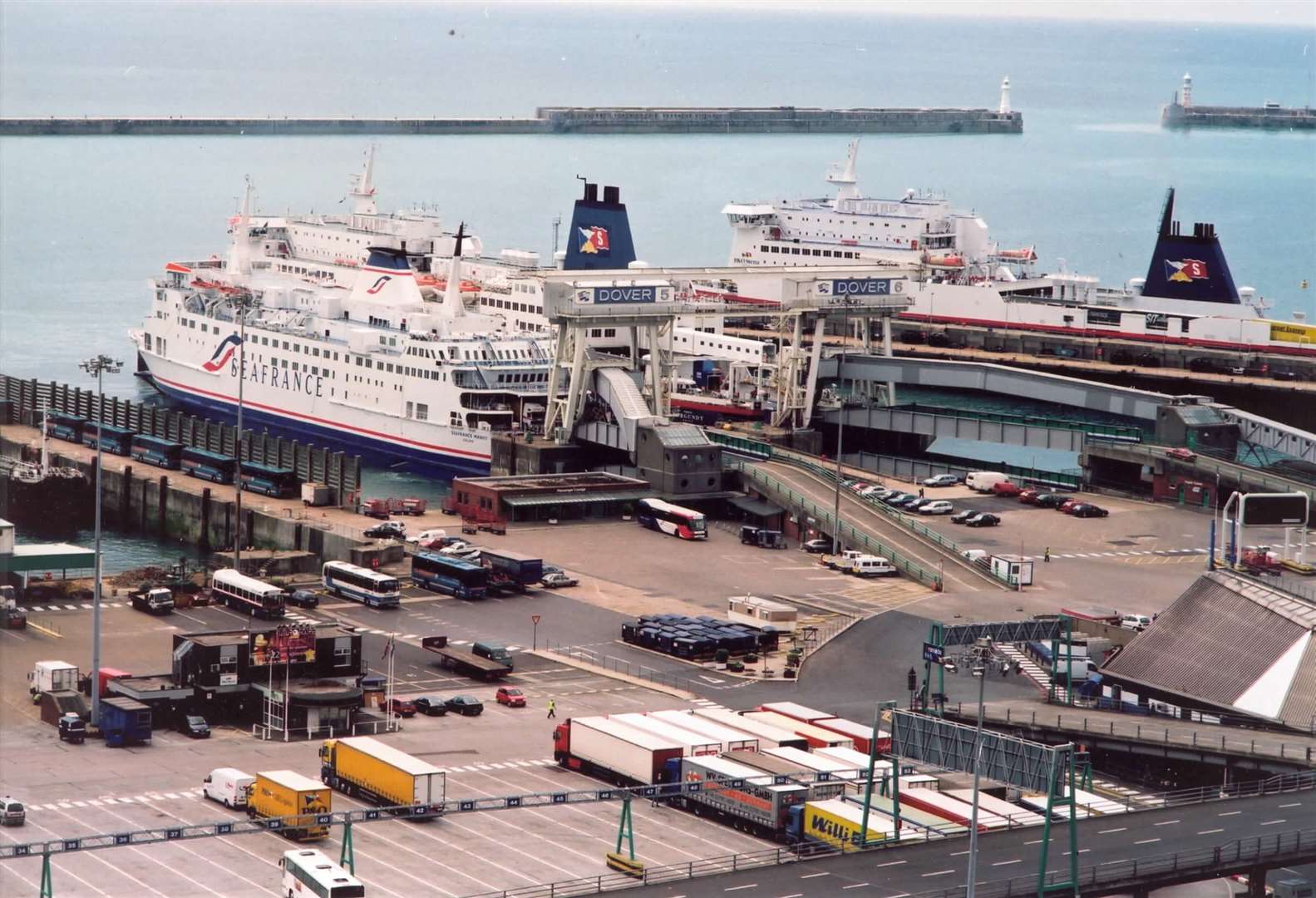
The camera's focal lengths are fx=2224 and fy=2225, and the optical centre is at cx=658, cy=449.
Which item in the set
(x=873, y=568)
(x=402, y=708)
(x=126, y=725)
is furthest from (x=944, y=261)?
(x=126, y=725)

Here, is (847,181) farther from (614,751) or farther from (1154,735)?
(614,751)

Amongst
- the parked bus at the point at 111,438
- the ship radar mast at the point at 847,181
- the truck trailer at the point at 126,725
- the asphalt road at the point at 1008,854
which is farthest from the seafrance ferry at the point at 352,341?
the asphalt road at the point at 1008,854

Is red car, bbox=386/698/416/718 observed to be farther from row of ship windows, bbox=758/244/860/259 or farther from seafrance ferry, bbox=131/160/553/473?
row of ship windows, bbox=758/244/860/259

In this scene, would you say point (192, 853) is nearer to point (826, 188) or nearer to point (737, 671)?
point (737, 671)

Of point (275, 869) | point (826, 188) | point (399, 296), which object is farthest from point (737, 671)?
point (826, 188)

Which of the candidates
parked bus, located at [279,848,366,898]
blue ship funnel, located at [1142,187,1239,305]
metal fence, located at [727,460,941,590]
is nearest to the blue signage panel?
metal fence, located at [727,460,941,590]

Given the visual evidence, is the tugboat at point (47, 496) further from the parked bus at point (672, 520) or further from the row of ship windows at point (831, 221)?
the row of ship windows at point (831, 221)
